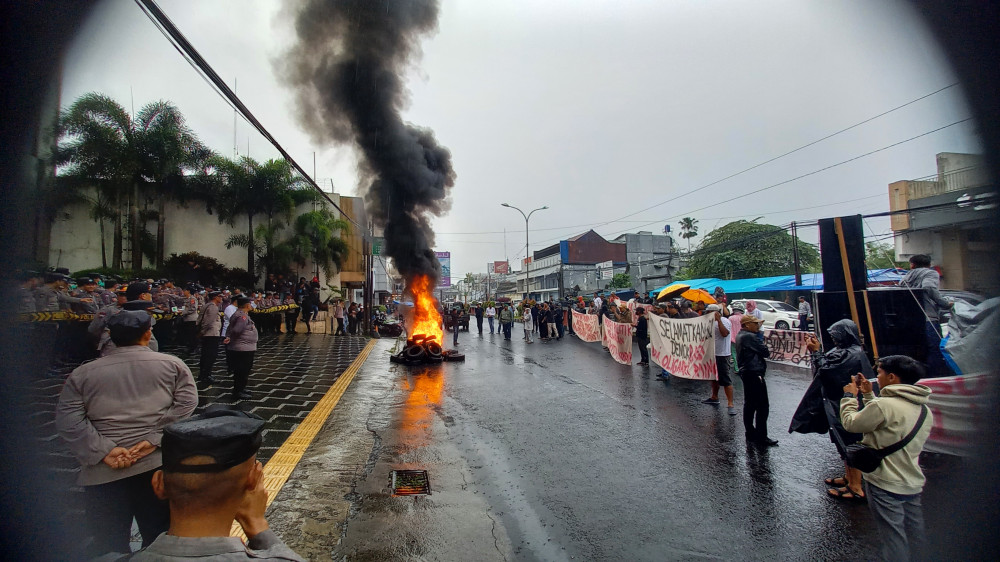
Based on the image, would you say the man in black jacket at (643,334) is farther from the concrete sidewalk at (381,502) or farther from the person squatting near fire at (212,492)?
the person squatting near fire at (212,492)

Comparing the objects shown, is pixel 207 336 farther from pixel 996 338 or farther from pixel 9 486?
pixel 996 338

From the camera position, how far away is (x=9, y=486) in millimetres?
1807

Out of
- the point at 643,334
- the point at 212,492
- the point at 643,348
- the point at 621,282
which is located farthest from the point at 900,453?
the point at 621,282

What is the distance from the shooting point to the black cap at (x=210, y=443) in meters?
1.20

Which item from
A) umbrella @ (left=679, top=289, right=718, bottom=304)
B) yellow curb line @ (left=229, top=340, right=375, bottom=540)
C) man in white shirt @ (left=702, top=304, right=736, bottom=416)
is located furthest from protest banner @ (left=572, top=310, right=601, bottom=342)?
yellow curb line @ (left=229, top=340, right=375, bottom=540)

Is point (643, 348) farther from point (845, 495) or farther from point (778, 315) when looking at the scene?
point (778, 315)

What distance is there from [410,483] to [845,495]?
3.61 metres

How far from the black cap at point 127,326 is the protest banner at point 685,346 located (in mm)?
6901

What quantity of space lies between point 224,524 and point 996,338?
10.2 ft

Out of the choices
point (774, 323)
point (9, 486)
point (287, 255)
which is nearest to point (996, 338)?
point (9, 486)

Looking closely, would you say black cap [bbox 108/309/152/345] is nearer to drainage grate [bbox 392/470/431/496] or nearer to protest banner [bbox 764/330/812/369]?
drainage grate [bbox 392/470/431/496]

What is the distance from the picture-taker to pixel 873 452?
2.38m

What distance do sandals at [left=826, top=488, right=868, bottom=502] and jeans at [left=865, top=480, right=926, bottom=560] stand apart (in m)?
1.36

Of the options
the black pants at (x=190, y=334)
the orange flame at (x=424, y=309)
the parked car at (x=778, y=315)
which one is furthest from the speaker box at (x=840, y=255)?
the black pants at (x=190, y=334)
